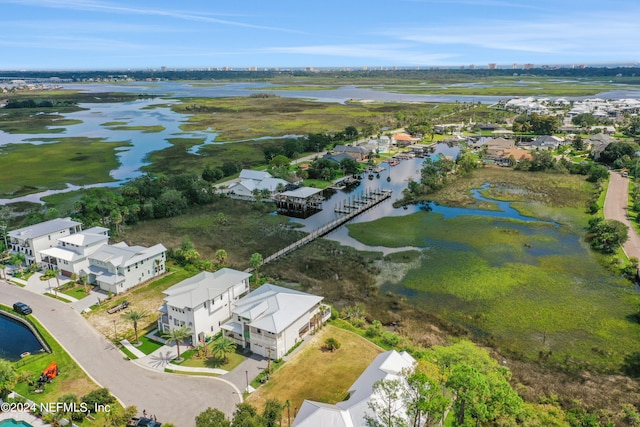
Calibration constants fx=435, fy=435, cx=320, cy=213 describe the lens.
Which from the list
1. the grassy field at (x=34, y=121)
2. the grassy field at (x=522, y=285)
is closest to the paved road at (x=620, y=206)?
the grassy field at (x=522, y=285)

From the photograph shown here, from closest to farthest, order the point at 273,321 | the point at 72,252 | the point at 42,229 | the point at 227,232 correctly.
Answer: the point at 273,321 < the point at 72,252 < the point at 42,229 < the point at 227,232

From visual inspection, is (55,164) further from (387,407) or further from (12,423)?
(387,407)

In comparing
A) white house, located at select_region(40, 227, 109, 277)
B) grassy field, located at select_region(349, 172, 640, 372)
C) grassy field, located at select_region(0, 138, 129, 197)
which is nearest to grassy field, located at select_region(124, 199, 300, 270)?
white house, located at select_region(40, 227, 109, 277)

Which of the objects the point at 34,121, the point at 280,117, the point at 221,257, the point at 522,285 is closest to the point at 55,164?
the point at 221,257

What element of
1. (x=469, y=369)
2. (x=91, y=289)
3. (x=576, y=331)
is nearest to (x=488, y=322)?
(x=576, y=331)

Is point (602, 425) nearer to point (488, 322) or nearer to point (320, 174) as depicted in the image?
point (488, 322)

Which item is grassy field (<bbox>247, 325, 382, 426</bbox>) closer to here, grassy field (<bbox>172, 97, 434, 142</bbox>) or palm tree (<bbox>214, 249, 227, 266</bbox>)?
palm tree (<bbox>214, 249, 227, 266</bbox>)
